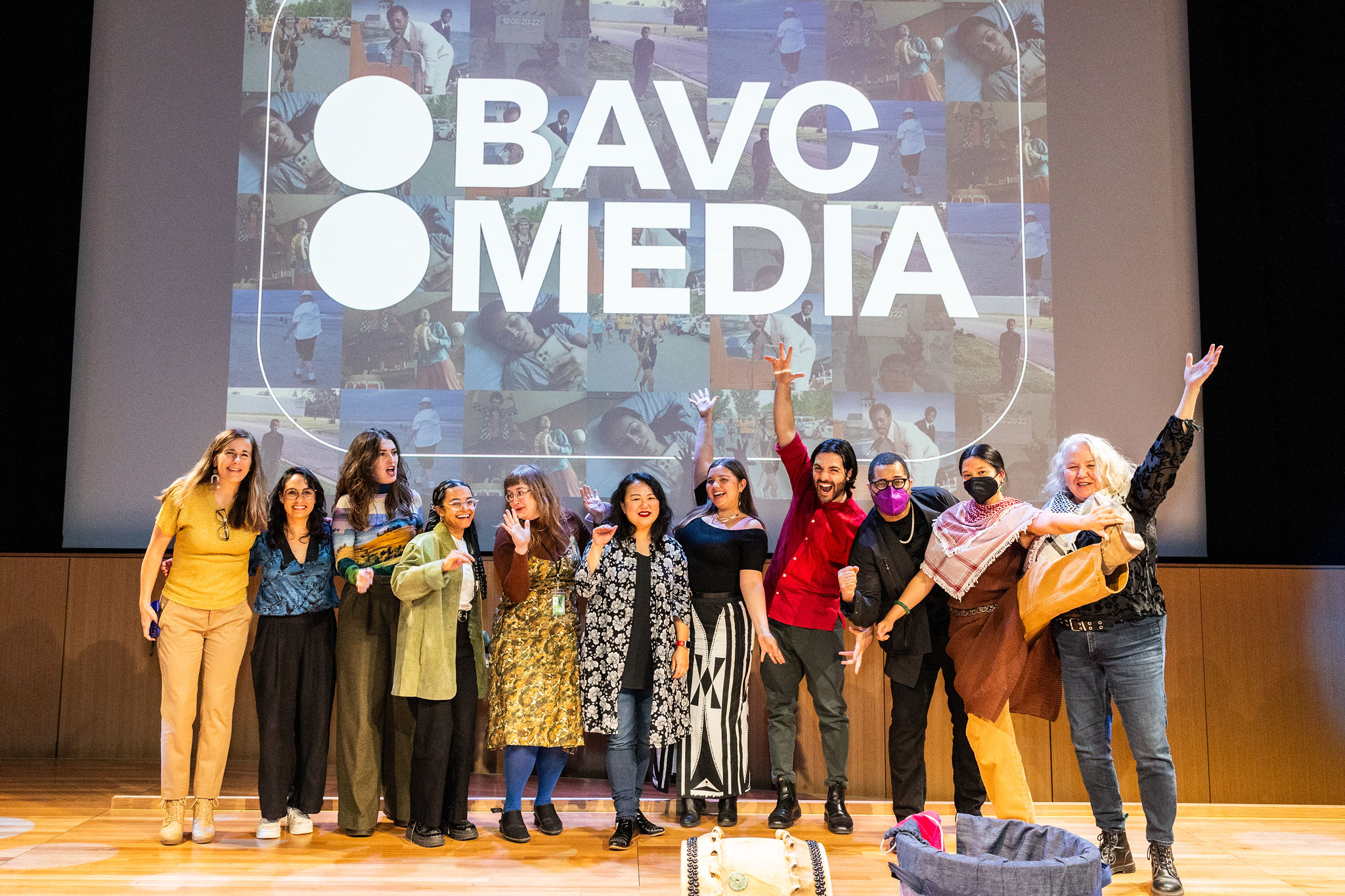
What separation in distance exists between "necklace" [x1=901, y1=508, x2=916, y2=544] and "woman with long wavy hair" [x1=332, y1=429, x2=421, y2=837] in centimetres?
178

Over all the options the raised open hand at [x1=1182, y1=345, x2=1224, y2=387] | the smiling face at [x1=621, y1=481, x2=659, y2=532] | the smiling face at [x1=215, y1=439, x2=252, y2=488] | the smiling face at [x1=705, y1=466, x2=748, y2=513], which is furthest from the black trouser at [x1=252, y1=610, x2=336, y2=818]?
the raised open hand at [x1=1182, y1=345, x2=1224, y2=387]

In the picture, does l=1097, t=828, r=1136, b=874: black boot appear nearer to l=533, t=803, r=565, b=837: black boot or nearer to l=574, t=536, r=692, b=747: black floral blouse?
l=574, t=536, r=692, b=747: black floral blouse

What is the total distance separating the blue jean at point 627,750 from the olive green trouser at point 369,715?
740 millimetres

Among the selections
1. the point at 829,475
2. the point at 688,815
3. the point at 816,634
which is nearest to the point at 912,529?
the point at 829,475

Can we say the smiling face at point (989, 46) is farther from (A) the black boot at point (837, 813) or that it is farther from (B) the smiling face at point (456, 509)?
(A) the black boot at point (837, 813)

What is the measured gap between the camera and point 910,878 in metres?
2.20

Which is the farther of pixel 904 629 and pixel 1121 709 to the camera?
pixel 904 629

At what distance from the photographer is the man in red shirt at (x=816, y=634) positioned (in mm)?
3641

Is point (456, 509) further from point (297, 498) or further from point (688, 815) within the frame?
point (688, 815)

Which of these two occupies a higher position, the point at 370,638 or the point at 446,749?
the point at 370,638

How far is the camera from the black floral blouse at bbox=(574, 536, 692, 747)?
3.45m

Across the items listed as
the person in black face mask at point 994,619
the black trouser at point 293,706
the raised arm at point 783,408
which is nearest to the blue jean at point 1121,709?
the person in black face mask at point 994,619

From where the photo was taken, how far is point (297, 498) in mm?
3488

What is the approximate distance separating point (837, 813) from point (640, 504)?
138 centimetres
